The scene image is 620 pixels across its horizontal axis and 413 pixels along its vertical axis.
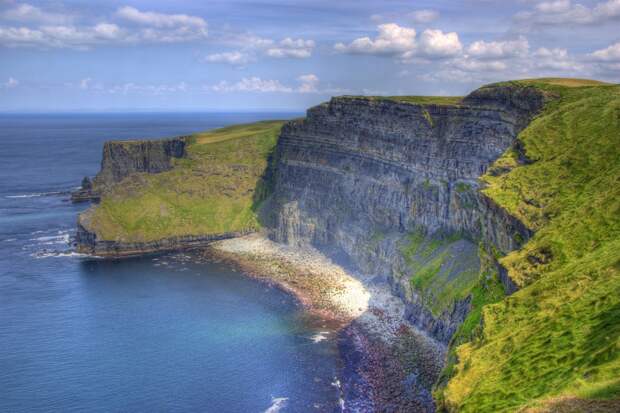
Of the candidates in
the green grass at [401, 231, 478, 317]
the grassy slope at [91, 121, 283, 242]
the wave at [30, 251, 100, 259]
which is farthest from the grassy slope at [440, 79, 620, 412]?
the wave at [30, 251, 100, 259]

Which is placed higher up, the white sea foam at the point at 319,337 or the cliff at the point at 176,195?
the cliff at the point at 176,195

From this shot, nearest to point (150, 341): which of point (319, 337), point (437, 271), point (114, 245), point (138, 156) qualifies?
point (319, 337)

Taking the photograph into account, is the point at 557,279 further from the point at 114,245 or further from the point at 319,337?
the point at 114,245

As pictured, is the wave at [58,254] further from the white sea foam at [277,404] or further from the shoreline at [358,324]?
→ the white sea foam at [277,404]

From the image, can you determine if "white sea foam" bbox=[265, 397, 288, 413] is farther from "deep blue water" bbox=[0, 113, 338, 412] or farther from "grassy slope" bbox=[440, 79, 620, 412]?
"grassy slope" bbox=[440, 79, 620, 412]

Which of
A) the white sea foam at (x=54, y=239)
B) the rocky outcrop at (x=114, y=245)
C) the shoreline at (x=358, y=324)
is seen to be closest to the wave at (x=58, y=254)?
the rocky outcrop at (x=114, y=245)

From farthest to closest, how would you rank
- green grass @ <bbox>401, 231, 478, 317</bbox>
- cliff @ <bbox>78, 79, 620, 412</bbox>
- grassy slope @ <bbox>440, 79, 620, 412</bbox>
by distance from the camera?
1. green grass @ <bbox>401, 231, 478, 317</bbox>
2. cliff @ <bbox>78, 79, 620, 412</bbox>
3. grassy slope @ <bbox>440, 79, 620, 412</bbox>
